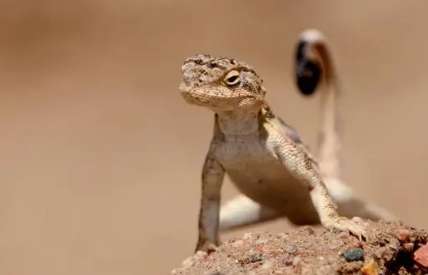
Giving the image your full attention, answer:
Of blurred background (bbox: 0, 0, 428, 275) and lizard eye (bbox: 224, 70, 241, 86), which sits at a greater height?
lizard eye (bbox: 224, 70, 241, 86)

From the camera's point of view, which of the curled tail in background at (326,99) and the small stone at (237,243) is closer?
the small stone at (237,243)

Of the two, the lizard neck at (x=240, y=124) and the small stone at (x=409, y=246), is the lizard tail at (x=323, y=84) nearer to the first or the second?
the lizard neck at (x=240, y=124)

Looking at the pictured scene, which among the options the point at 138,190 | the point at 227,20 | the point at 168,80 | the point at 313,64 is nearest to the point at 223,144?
the point at 313,64

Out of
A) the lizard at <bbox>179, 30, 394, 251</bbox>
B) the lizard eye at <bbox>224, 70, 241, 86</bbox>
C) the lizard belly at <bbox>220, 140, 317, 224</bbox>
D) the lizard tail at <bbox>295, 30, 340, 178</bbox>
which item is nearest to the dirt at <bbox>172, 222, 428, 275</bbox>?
the lizard at <bbox>179, 30, 394, 251</bbox>

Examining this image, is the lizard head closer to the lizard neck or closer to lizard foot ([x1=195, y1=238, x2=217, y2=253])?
the lizard neck

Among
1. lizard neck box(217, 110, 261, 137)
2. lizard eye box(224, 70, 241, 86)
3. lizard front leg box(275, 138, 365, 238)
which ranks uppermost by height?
lizard eye box(224, 70, 241, 86)

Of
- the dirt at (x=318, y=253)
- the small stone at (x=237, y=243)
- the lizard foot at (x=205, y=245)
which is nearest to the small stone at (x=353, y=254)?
the dirt at (x=318, y=253)
